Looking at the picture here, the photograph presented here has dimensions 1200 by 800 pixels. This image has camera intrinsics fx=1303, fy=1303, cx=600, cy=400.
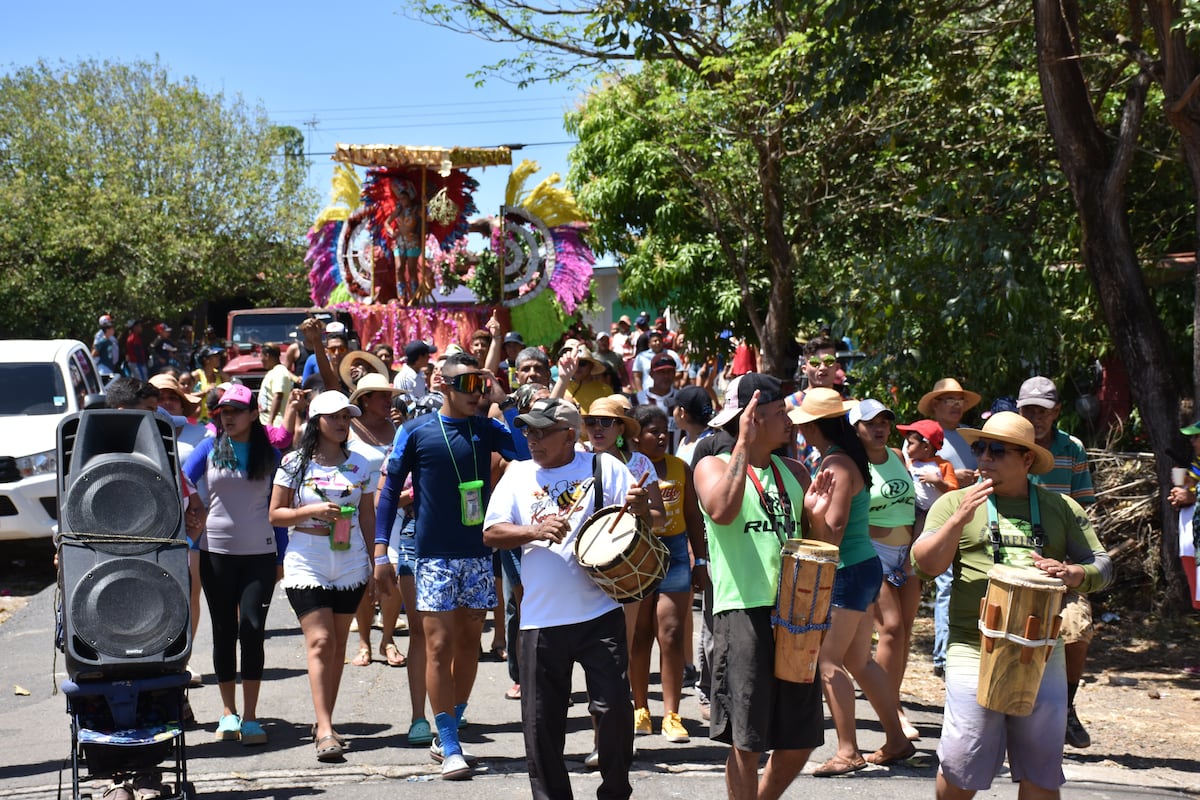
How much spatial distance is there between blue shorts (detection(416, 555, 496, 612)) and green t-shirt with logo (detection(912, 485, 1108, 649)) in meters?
2.41

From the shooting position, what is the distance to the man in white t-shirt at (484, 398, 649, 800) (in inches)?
207

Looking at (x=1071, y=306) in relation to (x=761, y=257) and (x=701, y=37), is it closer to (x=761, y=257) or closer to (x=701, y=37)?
(x=701, y=37)

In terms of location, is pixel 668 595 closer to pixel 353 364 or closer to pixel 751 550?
pixel 751 550

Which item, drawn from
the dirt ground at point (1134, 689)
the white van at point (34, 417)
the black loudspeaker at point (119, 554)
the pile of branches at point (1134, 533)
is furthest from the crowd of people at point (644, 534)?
the white van at point (34, 417)

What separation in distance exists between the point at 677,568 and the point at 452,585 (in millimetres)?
1368

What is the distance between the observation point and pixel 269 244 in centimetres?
3662

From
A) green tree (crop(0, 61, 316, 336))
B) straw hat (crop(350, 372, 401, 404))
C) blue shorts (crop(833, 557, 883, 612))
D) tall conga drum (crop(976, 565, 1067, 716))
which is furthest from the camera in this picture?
green tree (crop(0, 61, 316, 336))

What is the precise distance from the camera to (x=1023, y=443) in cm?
490

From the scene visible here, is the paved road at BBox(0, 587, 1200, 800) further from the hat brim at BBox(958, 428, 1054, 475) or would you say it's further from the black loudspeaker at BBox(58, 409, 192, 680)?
the hat brim at BBox(958, 428, 1054, 475)

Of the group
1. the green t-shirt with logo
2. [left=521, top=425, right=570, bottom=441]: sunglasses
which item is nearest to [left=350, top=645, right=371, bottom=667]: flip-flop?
[left=521, top=425, right=570, bottom=441]: sunglasses

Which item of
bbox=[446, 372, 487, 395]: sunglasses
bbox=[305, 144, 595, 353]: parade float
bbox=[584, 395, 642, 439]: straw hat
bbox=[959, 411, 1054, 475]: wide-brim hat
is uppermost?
bbox=[305, 144, 595, 353]: parade float

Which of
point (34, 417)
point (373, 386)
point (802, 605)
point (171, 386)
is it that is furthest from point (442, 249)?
point (802, 605)

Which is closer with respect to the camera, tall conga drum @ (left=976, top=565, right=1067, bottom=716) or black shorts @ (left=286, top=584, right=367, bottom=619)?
tall conga drum @ (left=976, top=565, right=1067, bottom=716)

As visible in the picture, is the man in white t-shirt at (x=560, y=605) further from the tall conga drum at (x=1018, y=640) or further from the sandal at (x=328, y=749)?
the sandal at (x=328, y=749)
